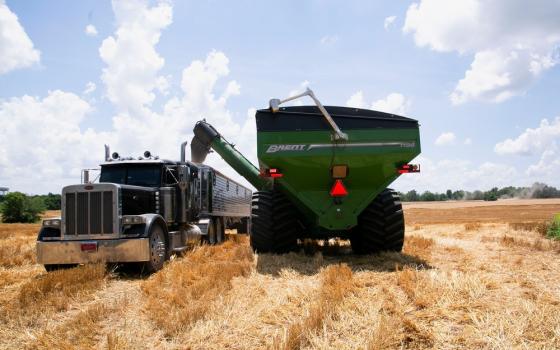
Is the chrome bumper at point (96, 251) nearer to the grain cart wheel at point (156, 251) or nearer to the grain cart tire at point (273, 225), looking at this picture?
the grain cart wheel at point (156, 251)

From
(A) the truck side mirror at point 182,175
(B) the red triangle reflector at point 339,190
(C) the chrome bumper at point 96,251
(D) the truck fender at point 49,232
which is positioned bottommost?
(C) the chrome bumper at point 96,251

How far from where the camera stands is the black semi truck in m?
7.95

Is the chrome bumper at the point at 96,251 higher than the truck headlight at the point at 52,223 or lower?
lower

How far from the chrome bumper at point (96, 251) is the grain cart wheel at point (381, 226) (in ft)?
13.1

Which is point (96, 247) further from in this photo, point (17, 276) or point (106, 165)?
point (106, 165)

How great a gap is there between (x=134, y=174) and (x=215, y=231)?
16.7 ft

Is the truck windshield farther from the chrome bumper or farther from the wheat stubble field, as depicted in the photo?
the wheat stubble field

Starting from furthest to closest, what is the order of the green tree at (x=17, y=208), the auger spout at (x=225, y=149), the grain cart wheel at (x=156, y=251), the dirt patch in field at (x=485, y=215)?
the green tree at (x=17, y=208) < the dirt patch in field at (x=485, y=215) < the auger spout at (x=225, y=149) < the grain cart wheel at (x=156, y=251)

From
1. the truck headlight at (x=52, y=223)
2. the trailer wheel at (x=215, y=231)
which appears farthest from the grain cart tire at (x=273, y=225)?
the trailer wheel at (x=215, y=231)

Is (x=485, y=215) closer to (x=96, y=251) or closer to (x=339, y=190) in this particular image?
(x=339, y=190)

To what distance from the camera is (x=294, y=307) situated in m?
4.62

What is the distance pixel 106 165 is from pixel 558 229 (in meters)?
11.3

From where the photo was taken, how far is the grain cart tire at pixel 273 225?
27.8 feet

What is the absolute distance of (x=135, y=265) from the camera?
8.52m
